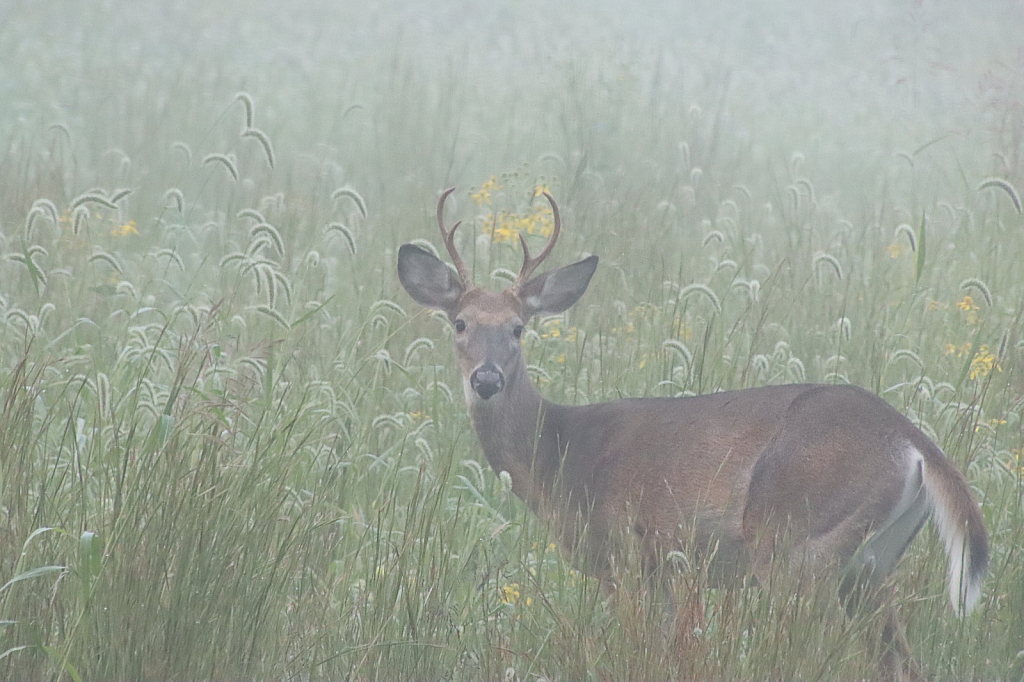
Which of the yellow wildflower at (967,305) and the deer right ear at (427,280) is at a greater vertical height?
the deer right ear at (427,280)

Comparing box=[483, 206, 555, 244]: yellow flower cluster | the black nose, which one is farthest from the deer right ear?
box=[483, 206, 555, 244]: yellow flower cluster

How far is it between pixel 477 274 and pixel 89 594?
11.7ft

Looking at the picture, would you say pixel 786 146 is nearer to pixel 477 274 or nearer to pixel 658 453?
pixel 477 274

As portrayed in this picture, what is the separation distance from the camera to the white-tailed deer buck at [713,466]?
349cm

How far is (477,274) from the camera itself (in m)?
5.95

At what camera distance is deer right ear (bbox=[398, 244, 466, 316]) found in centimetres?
477

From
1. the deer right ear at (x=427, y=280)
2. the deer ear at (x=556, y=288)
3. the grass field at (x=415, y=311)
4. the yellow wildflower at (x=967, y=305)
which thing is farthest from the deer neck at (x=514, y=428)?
the yellow wildflower at (x=967, y=305)

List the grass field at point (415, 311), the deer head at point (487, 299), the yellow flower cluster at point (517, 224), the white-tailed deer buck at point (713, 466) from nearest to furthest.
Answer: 1. the grass field at point (415, 311)
2. the white-tailed deer buck at point (713, 466)
3. the deer head at point (487, 299)
4. the yellow flower cluster at point (517, 224)

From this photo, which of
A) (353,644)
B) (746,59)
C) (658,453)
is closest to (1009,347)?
(658,453)

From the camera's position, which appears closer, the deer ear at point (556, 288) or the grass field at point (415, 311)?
the grass field at point (415, 311)

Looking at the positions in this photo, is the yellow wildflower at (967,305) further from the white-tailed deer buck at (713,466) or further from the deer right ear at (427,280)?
the deer right ear at (427,280)

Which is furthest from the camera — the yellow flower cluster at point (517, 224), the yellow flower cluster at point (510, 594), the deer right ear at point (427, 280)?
the yellow flower cluster at point (517, 224)

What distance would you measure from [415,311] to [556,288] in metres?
1.07

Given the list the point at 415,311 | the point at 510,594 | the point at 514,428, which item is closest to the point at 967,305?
the point at 514,428
